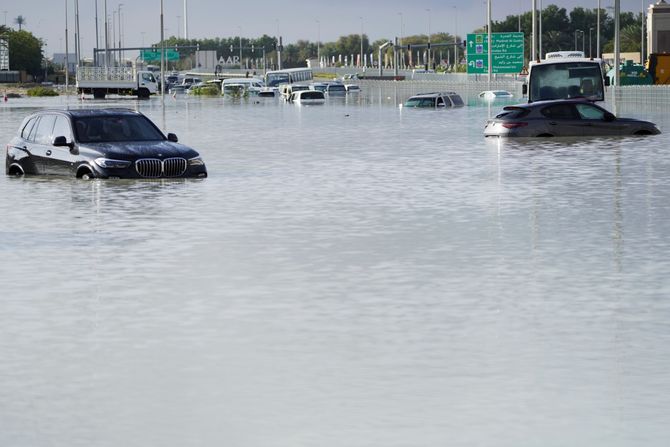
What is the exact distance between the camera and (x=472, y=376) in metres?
9.08

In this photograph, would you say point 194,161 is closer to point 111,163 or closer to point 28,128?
point 111,163

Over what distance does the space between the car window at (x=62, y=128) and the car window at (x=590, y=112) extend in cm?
1880

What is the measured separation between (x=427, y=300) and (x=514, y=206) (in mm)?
8637

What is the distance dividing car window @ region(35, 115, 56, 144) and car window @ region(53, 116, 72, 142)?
0.12 meters

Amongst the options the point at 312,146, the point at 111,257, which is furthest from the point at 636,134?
the point at 111,257

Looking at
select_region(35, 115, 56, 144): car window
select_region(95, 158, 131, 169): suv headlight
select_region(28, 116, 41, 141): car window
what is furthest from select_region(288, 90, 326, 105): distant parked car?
select_region(95, 158, 131, 169): suv headlight

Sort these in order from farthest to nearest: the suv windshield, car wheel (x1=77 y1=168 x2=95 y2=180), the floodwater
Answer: the suv windshield
car wheel (x1=77 y1=168 x2=95 y2=180)
the floodwater

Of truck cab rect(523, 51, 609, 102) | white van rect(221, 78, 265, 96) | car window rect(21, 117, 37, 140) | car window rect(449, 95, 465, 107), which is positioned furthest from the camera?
white van rect(221, 78, 265, 96)

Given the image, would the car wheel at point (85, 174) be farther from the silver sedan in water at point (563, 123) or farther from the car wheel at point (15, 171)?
the silver sedan in water at point (563, 123)

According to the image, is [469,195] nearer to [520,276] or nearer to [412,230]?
[412,230]

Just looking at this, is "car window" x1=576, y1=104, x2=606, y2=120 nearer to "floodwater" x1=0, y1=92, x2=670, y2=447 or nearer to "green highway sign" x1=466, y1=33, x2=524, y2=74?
"floodwater" x1=0, y1=92, x2=670, y2=447

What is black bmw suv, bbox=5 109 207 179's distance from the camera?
25.7 meters

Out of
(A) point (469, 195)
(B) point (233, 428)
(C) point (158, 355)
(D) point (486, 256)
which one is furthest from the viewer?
(A) point (469, 195)

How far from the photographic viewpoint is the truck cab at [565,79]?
5256 centimetres
